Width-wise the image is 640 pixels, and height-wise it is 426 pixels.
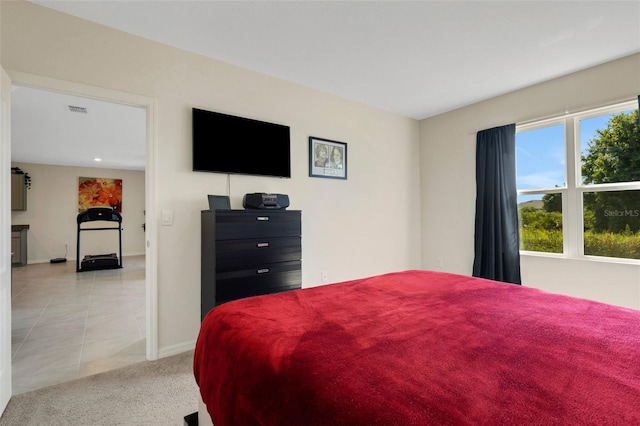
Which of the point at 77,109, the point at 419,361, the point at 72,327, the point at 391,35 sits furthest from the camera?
the point at 77,109

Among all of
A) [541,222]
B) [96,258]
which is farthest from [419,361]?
[96,258]

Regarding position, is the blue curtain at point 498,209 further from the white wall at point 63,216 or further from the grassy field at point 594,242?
the white wall at point 63,216

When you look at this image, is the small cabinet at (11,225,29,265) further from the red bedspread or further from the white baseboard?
the red bedspread

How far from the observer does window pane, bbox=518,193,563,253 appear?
328 cm

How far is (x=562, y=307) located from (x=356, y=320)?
0.99 m

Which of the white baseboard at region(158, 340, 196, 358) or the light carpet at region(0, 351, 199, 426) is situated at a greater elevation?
the white baseboard at region(158, 340, 196, 358)

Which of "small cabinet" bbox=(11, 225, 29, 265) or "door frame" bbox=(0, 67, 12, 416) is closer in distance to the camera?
"door frame" bbox=(0, 67, 12, 416)

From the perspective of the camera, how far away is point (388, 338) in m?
1.03

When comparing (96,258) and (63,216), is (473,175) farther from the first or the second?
(63,216)

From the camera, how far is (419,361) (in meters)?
0.87

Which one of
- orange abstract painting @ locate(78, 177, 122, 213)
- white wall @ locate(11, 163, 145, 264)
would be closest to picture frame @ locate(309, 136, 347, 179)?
white wall @ locate(11, 163, 145, 264)

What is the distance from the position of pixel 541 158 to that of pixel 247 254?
3.34 m

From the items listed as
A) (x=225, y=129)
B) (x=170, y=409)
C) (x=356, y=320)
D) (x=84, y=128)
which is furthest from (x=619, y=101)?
(x=84, y=128)

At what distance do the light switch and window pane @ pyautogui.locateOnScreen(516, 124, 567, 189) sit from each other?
12.3 feet
